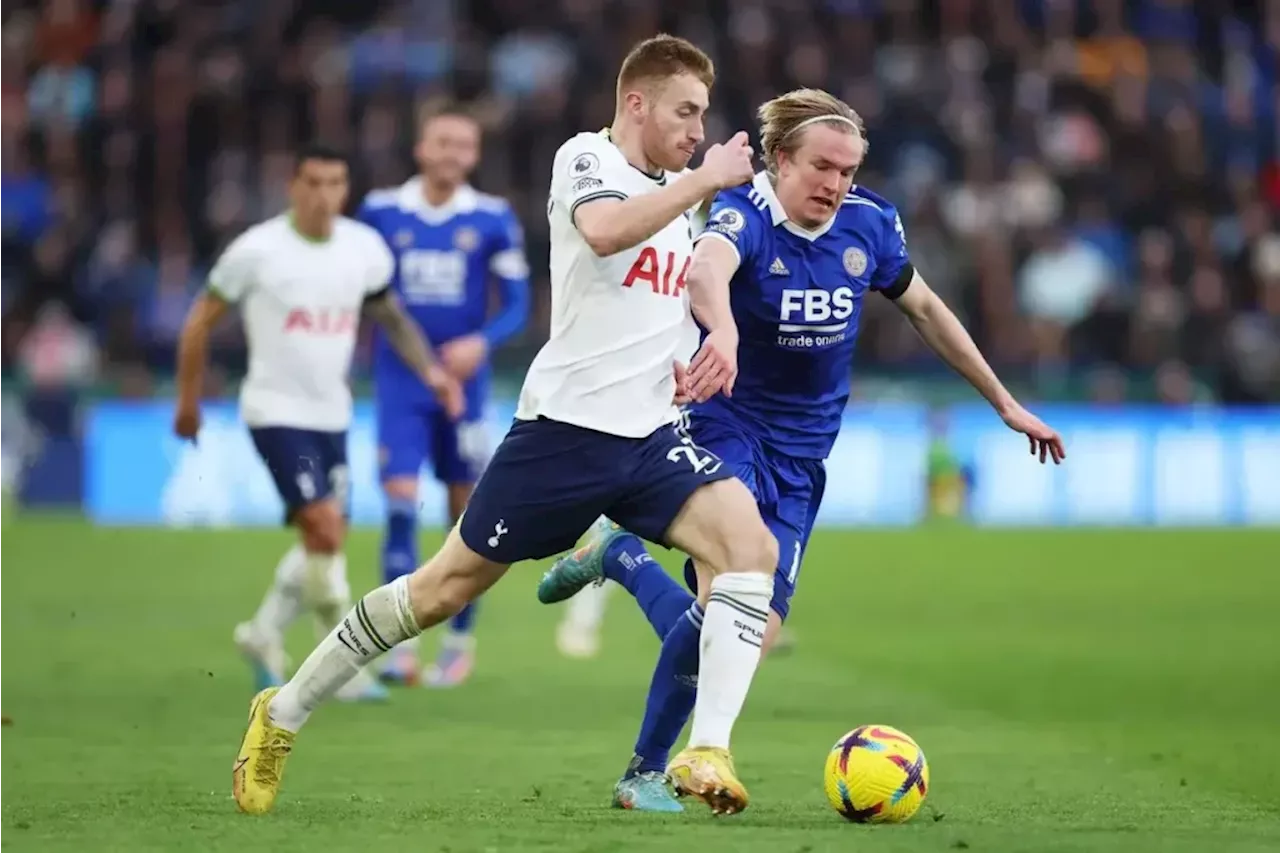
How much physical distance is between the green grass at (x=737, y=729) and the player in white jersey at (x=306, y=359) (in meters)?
0.63

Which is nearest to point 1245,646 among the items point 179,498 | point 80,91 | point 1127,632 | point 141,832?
point 1127,632

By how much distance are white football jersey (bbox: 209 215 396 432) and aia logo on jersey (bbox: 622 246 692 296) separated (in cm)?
442

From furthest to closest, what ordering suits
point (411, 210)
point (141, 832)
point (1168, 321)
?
1. point (1168, 321)
2. point (411, 210)
3. point (141, 832)

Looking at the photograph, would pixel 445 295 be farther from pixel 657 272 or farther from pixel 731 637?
pixel 731 637

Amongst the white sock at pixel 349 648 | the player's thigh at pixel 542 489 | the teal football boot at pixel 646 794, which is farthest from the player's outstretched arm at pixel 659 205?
the teal football boot at pixel 646 794

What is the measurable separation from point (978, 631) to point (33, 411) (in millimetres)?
12327

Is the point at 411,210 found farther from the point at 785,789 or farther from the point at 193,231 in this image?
the point at 193,231

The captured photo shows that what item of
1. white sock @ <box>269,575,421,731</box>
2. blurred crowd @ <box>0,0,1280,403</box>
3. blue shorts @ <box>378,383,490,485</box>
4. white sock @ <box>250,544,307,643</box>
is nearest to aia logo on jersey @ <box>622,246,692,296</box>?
white sock @ <box>269,575,421,731</box>

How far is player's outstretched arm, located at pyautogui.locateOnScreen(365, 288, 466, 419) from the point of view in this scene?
35.3ft

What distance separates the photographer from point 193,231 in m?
24.8

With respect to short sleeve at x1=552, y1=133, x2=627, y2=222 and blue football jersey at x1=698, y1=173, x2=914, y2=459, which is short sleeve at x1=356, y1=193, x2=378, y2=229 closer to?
blue football jersey at x1=698, y1=173, x2=914, y2=459

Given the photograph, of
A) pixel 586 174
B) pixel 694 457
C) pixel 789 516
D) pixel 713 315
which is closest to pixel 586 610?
pixel 789 516

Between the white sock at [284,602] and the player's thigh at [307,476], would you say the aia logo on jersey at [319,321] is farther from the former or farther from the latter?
the white sock at [284,602]

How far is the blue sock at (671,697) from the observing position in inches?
273
